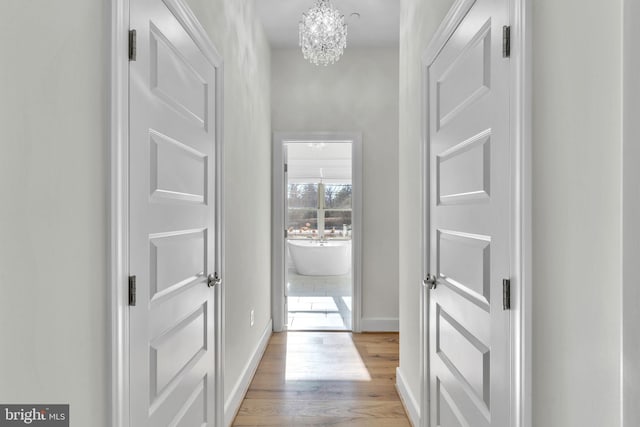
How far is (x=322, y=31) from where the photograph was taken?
297 centimetres

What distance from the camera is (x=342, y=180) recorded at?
719 centimetres

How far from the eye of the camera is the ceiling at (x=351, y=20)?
3229 mm

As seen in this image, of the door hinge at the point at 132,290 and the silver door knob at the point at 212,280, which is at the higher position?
the door hinge at the point at 132,290

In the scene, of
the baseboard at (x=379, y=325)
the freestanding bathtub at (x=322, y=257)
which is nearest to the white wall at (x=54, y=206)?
the baseboard at (x=379, y=325)

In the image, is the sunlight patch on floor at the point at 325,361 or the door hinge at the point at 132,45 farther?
the sunlight patch on floor at the point at 325,361

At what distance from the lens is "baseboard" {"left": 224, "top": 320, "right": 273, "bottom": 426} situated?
2.23 meters

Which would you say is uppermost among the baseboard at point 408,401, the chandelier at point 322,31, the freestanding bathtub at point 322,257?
the chandelier at point 322,31

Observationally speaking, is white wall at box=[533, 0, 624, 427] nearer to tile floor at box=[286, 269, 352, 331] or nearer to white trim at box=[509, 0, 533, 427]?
white trim at box=[509, 0, 533, 427]

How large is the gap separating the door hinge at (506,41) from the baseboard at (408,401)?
1842 millimetres
